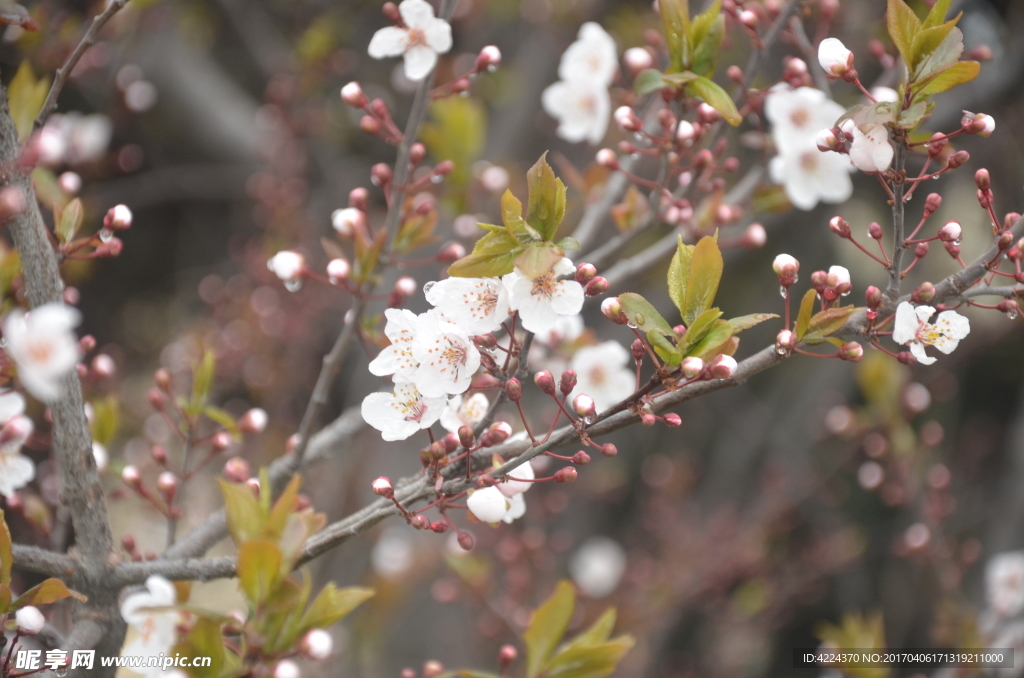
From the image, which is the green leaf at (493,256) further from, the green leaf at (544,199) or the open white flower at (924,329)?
the open white flower at (924,329)

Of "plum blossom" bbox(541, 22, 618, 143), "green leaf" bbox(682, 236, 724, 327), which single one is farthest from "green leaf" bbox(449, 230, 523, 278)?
"plum blossom" bbox(541, 22, 618, 143)

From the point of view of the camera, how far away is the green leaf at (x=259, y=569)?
3.18 feet

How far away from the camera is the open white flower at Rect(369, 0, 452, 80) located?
1552 mm

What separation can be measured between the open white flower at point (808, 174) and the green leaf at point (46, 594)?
205cm

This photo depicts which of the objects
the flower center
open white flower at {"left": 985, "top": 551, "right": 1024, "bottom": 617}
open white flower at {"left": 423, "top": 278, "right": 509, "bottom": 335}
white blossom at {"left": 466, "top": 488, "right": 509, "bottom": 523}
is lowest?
open white flower at {"left": 985, "top": 551, "right": 1024, "bottom": 617}

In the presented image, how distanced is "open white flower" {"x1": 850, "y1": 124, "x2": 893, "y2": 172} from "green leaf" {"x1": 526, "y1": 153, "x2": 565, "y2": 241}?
0.53 m

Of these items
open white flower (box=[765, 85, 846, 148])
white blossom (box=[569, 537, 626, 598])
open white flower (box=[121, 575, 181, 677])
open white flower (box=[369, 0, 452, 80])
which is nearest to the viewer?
open white flower (box=[121, 575, 181, 677])

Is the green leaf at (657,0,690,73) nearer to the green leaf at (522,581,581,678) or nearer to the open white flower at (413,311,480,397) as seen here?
the green leaf at (522,581,581,678)

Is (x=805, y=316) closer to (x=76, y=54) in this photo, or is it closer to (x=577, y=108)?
(x=76, y=54)

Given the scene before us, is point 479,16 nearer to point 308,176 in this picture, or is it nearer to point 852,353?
point 308,176

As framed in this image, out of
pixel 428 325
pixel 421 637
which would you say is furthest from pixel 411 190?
pixel 421 637

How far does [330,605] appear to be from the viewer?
1133mm

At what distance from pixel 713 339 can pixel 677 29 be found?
81cm

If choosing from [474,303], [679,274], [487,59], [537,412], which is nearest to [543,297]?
[474,303]
